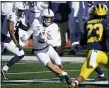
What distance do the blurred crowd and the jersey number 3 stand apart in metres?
7.26

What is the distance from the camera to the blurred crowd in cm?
1691

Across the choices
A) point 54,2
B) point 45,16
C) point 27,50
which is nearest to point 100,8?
point 45,16

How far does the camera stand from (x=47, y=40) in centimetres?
1054

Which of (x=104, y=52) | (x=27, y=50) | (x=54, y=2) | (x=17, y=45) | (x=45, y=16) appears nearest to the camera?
(x=104, y=52)

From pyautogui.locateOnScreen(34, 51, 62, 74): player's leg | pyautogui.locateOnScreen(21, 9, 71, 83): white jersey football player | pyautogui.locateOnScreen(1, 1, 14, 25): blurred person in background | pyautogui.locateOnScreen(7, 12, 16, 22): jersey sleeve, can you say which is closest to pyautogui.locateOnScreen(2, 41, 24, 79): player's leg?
pyautogui.locateOnScreen(7, 12, 16, 22): jersey sleeve

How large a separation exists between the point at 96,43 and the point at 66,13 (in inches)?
295

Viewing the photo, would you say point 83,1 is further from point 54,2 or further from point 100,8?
point 100,8

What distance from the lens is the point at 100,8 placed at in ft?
31.0

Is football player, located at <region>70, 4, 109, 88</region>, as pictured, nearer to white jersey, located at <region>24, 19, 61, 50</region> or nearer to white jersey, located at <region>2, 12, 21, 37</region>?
white jersey, located at <region>24, 19, 61, 50</region>

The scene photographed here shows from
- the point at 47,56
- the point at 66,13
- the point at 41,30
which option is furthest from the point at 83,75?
the point at 66,13

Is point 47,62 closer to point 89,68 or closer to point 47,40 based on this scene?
point 47,40

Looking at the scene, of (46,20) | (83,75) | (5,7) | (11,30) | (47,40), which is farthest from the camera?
(5,7)

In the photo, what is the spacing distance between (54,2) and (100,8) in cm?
758

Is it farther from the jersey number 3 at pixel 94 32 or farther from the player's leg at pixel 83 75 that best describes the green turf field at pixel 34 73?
the jersey number 3 at pixel 94 32
